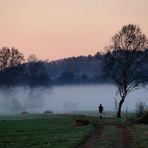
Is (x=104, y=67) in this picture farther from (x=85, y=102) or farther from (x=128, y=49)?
(x=85, y=102)

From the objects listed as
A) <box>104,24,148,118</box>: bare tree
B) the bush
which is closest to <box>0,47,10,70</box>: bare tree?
<box>104,24,148,118</box>: bare tree

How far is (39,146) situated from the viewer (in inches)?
Result: 1410

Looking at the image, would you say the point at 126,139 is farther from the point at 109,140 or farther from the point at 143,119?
the point at 143,119

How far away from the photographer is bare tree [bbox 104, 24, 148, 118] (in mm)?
72812

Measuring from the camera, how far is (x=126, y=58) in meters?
72.7

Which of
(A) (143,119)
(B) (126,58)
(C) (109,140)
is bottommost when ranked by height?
(C) (109,140)

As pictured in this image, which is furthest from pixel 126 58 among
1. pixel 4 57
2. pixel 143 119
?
pixel 4 57

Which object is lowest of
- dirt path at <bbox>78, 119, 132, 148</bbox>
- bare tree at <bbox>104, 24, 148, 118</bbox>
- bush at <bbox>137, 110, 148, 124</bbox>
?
dirt path at <bbox>78, 119, 132, 148</bbox>

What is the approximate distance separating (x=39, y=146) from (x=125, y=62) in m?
39.2

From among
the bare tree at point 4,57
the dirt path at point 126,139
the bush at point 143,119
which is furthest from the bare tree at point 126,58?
the bare tree at point 4,57

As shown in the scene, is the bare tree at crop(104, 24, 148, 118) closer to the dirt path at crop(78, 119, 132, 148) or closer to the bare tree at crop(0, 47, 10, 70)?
the dirt path at crop(78, 119, 132, 148)

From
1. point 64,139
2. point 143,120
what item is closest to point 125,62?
point 143,120

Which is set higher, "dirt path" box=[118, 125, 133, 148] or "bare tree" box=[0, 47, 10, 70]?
"bare tree" box=[0, 47, 10, 70]

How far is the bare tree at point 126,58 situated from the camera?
72812 mm
